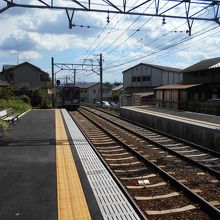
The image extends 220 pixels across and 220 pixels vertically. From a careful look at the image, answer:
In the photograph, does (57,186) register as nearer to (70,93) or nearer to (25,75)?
(70,93)

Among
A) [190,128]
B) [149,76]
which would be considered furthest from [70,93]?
[190,128]

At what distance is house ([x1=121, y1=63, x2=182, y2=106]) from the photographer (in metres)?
68.6

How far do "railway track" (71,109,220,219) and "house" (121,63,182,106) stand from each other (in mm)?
53127

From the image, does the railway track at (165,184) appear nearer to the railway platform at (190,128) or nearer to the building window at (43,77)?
the railway platform at (190,128)

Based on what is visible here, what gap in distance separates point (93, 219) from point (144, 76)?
66408mm

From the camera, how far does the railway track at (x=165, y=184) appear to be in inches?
279

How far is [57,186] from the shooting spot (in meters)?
7.79

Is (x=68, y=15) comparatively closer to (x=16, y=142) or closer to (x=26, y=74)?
(x=16, y=142)

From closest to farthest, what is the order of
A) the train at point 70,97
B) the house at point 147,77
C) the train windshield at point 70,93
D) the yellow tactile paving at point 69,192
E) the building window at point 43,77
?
the yellow tactile paving at point 69,192, the train at point 70,97, the train windshield at point 70,93, the house at point 147,77, the building window at point 43,77

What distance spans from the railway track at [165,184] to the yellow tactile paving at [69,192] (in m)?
1.17

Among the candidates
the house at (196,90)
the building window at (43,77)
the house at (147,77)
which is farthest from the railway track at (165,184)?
the building window at (43,77)

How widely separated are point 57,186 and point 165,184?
8.92 ft

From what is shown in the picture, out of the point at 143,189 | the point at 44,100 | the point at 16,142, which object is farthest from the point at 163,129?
the point at 44,100

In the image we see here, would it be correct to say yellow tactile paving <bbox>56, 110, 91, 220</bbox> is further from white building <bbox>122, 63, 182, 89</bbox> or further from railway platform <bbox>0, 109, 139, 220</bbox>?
white building <bbox>122, 63, 182, 89</bbox>
